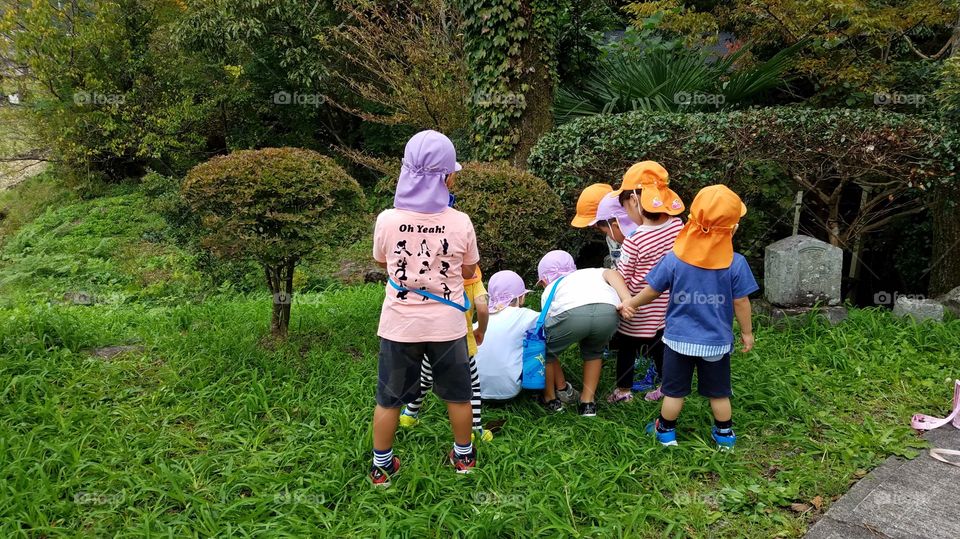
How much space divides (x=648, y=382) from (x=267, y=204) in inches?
107

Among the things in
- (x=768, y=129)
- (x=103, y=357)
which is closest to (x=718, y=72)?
(x=768, y=129)

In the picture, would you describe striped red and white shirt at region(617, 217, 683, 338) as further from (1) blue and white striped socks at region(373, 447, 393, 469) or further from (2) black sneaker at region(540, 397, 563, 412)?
(1) blue and white striped socks at region(373, 447, 393, 469)

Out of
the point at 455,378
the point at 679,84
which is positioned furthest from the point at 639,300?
the point at 679,84

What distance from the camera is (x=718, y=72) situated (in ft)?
20.3

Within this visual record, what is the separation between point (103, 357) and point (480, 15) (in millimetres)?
4477

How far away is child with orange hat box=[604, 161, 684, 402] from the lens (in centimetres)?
346

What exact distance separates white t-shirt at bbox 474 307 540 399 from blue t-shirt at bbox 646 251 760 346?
31.0 inches

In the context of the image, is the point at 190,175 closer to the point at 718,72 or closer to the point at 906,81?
the point at 718,72

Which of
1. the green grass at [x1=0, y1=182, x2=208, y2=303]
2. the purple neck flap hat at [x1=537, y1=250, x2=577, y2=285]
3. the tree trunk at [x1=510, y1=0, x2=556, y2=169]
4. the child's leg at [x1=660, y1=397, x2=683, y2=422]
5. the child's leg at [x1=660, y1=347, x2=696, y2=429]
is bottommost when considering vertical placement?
the green grass at [x1=0, y1=182, x2=208, y2=303]

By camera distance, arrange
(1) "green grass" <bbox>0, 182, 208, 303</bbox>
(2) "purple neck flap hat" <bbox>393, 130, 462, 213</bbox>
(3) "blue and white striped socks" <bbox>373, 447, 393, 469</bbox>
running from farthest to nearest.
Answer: (1) "green grass" <bbox>0, 182, 208, 303</bbox>, (3) "blue and white striped socks" <bbox>373, 447, 393, 469</bbox>, (2) "purple neck flap hat" <bbox>393, 130, 462, 213</bbox>

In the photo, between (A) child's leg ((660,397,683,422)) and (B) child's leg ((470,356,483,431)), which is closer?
(A) child's leg ((660,397,683,422))

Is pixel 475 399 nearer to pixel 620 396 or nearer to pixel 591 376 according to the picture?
pixel 591 376

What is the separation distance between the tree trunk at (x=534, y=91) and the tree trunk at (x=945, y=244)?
144 inches

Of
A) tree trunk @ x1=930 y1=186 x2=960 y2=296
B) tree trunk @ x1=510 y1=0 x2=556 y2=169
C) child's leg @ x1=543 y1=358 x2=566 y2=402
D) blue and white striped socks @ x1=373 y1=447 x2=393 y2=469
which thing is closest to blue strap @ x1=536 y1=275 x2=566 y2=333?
child's leg @ x1=543 y1=358 x2=566 y2=402
